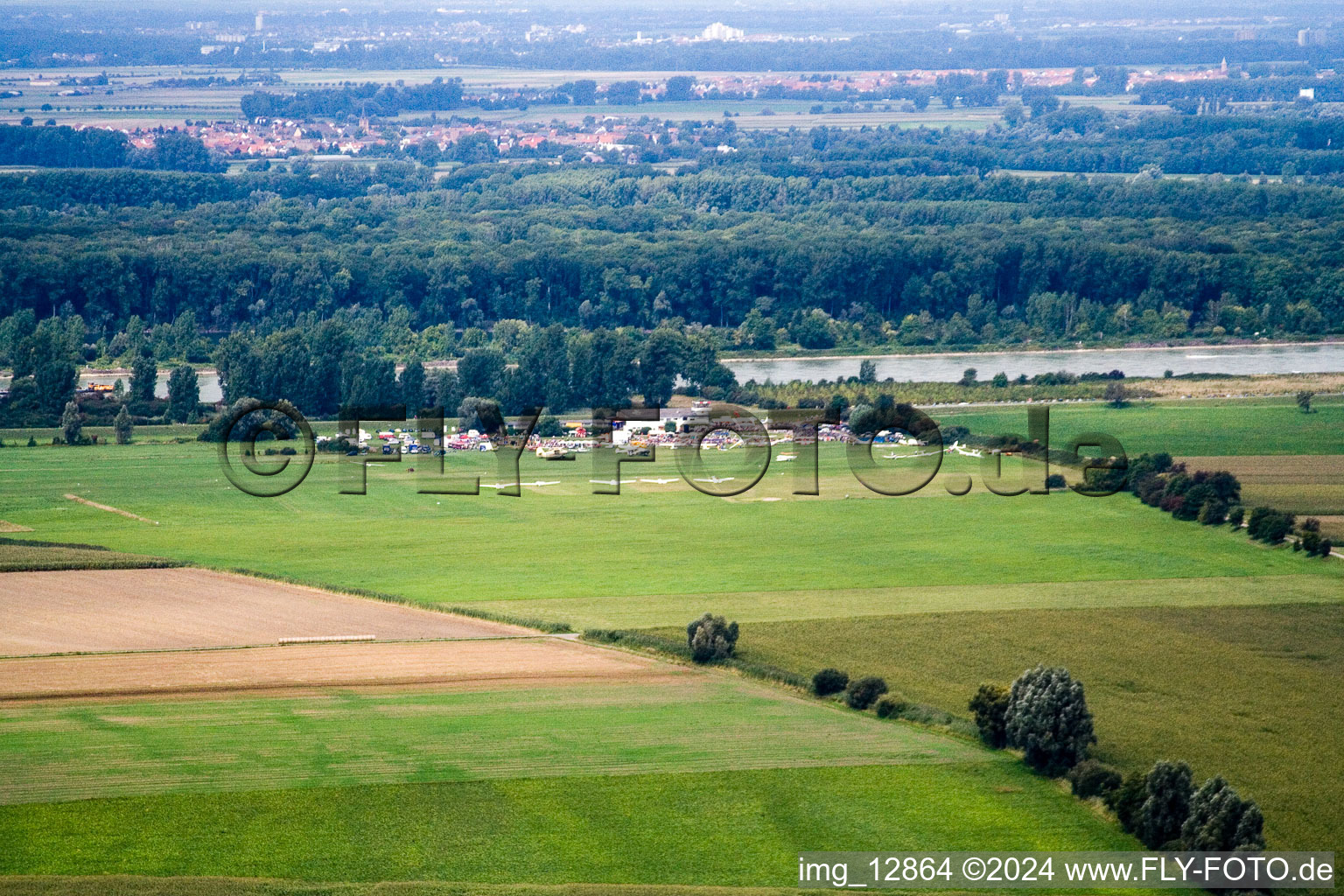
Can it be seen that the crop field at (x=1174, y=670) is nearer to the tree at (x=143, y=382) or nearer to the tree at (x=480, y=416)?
the tree at (x=480, y=416)

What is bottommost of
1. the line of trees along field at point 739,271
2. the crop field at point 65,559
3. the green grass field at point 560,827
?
the green grass field at point 560,827

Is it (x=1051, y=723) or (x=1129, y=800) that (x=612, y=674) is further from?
(x=1129, y=800)

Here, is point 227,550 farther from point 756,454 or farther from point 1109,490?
point 1109,490

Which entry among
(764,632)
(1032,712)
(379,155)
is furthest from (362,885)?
(379,155)

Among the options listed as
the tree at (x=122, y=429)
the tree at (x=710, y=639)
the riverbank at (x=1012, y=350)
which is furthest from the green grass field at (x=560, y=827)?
the riverbank at (x=1012, y=350)

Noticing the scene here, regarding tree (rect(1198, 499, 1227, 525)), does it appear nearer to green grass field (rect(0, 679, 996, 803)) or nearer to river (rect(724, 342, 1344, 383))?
green grass field (rect(0, 679, 996, 803))
